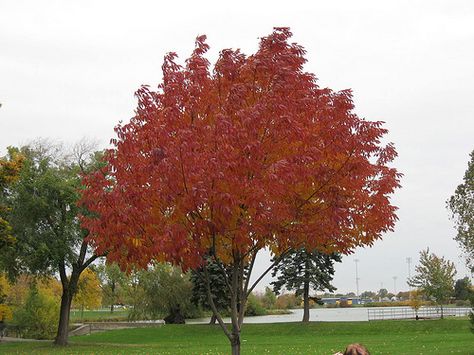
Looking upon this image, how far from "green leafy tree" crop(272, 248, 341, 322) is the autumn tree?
34.6 m

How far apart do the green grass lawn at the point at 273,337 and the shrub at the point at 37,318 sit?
4.57 m

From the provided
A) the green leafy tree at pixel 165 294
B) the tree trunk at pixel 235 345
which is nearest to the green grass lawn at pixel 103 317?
the green leafy tree at pixel 165 294

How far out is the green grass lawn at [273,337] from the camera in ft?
94.8

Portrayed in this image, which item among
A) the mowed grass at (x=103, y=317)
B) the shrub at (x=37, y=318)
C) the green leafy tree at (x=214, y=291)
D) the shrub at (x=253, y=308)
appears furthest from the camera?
the mowed grass at (x=103, y=317)

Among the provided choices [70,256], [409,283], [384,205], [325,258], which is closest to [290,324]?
[325,258]

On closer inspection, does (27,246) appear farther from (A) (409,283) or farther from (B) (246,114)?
(A) (409,283)

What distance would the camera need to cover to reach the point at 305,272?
151 ft

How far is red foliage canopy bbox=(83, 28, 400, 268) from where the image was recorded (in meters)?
9.10

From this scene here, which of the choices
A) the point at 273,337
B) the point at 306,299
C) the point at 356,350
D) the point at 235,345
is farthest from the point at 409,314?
the point at 356,350

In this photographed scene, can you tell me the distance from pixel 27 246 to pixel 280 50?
2392cm

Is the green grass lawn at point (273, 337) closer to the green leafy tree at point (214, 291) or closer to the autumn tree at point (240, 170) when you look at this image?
the green leafy tree at point (214, 291)

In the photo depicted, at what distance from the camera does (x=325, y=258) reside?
150 ft

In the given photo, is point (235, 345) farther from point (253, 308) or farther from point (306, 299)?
point (253, 308)

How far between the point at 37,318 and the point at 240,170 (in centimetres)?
3774
